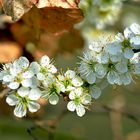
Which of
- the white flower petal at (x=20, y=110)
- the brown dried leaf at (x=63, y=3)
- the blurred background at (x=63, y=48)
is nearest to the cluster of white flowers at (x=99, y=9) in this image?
the blurred background at (x=63, y=48)

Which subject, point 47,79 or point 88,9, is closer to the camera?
point 47,79

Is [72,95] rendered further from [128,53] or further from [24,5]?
[24,5]

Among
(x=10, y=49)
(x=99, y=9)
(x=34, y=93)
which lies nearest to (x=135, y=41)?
(x=34, y=93)

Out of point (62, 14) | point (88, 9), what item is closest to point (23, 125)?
point (88, 9)

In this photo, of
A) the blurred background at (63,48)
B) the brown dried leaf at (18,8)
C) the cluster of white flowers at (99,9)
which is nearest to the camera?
the brown dried leaf at (18,8)

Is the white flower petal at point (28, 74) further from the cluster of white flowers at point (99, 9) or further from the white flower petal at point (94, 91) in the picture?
the cluster of white flowers at point (99, 9)

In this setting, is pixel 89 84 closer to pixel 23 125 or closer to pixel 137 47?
pixel 137 47
